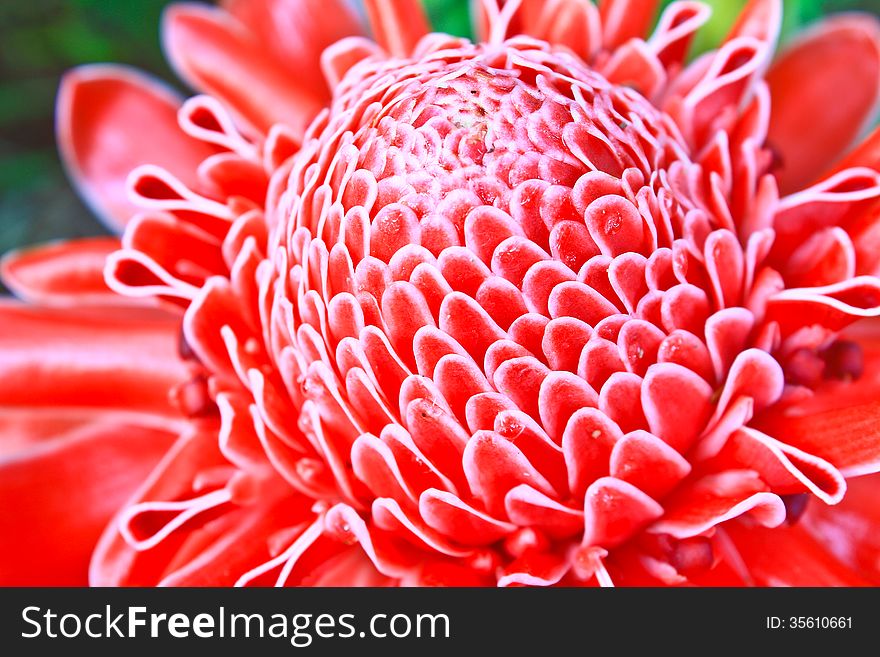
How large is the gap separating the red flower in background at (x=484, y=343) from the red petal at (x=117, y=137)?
181mm

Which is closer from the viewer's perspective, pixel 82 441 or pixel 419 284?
pixel 419 284

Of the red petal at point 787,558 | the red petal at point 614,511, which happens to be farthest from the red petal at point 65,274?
the red petal at point 787,558

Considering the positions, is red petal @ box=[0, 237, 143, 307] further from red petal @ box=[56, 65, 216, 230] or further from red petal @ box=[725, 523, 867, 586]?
red petal @ box=[725, 523, 867, 586]

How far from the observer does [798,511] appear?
3.43ft

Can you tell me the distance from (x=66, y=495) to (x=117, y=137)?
556 millimetres

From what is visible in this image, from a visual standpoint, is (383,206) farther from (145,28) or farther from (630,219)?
(145,28)

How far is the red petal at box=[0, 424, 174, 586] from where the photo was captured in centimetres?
121

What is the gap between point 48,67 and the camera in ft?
5.73

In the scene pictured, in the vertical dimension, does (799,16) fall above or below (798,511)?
above

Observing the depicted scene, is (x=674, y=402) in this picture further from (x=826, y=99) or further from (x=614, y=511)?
(x=826, y=99)

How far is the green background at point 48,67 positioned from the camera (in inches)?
66.5

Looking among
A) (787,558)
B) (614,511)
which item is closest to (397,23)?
(614,511)
